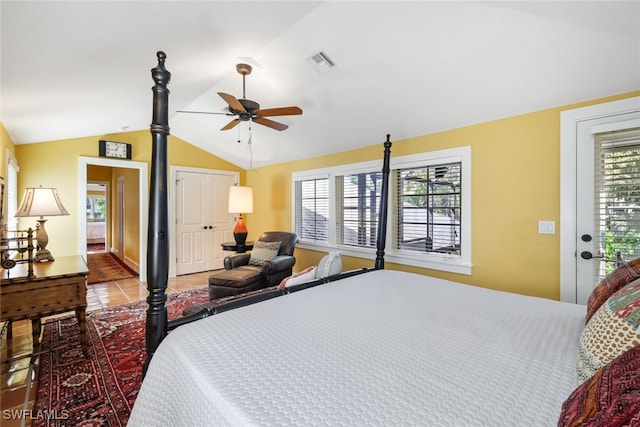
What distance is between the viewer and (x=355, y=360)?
1.01m

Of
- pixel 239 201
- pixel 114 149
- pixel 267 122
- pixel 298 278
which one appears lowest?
pixel 298 278

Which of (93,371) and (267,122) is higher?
(267,122)

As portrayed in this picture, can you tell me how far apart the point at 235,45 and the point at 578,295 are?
3465 millimetres

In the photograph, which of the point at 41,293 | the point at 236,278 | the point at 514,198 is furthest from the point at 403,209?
the point at 41,293

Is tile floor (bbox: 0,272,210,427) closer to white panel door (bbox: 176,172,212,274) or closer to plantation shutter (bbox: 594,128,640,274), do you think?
white panel door (bbox: 176,172,212,274)

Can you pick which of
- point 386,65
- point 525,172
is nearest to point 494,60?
point 386,65

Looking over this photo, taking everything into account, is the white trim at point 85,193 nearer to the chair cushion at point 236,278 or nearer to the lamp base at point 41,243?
the lamp base at point 41,243

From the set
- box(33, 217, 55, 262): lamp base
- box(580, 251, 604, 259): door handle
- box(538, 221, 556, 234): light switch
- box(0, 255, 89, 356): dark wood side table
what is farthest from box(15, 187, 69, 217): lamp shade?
box(580, 251, 604, 259): door handle

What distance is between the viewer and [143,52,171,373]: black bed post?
4.44ft

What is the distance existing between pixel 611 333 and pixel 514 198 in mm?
2036

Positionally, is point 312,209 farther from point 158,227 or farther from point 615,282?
point 615,282

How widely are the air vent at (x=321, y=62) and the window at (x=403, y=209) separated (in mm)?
1376

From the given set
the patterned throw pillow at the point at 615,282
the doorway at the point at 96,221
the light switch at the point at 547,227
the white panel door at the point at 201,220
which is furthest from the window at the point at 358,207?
the doorway at the point at 96,221

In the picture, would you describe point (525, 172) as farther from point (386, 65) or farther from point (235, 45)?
point (235, 45)
